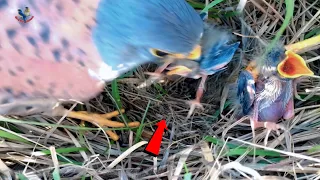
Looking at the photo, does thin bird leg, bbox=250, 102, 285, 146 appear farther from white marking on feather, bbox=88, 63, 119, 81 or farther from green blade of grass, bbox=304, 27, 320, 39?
white marking on feather, bbox=88, 63, 119, 81

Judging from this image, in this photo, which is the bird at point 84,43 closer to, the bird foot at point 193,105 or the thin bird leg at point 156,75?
the thin bird leg at point 156,75

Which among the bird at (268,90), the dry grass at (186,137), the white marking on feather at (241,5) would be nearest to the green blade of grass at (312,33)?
the dry grass at (186,137)

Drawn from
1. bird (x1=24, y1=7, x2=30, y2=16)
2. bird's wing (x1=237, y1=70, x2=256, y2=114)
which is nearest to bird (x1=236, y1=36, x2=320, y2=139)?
bird's wing (x1=237, y1=70, x2=256, y2=114)

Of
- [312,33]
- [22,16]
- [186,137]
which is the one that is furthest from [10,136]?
[312,33]

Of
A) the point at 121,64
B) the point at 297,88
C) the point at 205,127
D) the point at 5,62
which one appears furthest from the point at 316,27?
the point at 5,62

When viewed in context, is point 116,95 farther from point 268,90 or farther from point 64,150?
point 268,90

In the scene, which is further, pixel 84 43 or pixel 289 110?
pixel 289 110
